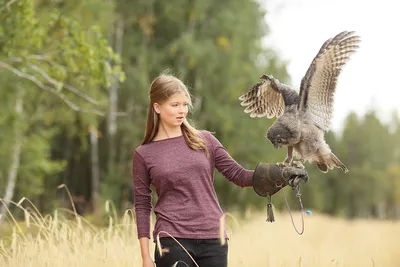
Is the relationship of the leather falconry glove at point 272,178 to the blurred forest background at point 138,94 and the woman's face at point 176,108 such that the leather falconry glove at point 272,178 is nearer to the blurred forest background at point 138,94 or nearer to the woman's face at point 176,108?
the woman's face at point 176,108

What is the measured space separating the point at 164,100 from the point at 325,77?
143 cm

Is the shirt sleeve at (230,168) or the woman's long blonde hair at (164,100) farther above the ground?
the woman's long blonde hair at (164,100)

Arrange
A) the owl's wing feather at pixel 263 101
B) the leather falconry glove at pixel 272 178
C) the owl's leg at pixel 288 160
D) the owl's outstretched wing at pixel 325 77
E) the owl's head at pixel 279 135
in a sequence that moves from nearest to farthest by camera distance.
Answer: the leather falconry glove at pixel 272 178
the owl's leg at pixel 288 160
the owl's head at pixel 279 135
the owl's outstretched wing at pixel 325 77
the owl's wing feather at pixel 263 101

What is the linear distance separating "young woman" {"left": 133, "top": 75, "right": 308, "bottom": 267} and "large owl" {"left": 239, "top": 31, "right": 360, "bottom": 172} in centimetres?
45

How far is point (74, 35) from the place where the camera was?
25.1ft

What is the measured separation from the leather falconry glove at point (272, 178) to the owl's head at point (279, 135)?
0.28m

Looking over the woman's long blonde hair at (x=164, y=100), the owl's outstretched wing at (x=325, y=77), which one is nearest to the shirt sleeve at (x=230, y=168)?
the woman's long blonde hair at (x=164, y=100)

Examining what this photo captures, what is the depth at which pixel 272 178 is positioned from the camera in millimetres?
3119

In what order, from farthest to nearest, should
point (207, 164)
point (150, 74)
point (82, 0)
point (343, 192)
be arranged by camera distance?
point (343, 192), point (150, 74), point (82, 0), point (207, 164)

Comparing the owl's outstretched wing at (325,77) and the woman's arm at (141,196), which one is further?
the owl's outstretched wing at (325,77)

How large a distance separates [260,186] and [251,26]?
534 inches

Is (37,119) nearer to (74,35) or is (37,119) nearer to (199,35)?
(199,35)

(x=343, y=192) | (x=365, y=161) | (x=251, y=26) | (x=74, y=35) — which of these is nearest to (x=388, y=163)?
(x=365, y=161)

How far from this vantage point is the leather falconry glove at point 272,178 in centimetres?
305
